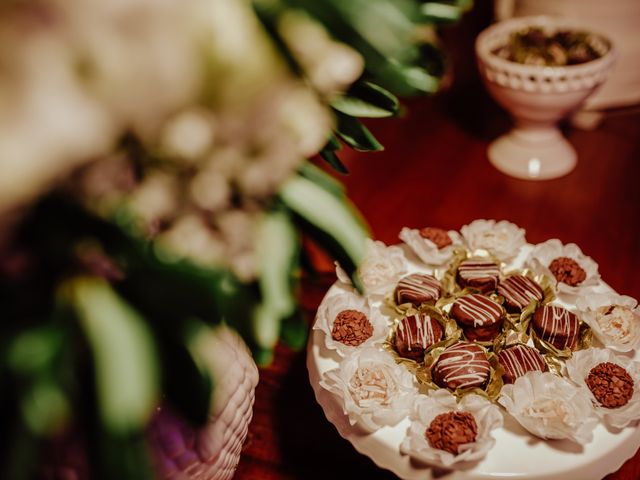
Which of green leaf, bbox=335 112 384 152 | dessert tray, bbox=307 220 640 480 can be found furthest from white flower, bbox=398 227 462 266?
green leaf, bbox=335 112 384 152

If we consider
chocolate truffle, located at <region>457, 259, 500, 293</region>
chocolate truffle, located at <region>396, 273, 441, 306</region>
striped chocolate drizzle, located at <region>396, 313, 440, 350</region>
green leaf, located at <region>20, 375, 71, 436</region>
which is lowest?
chocolate truffle, located at <region>457, 259, 500, 293</region>

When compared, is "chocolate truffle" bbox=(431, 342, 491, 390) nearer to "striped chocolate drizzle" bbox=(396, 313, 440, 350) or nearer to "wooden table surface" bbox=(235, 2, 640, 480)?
"striped chocolate drizzle" bbox=(396, 313, 440, 350)

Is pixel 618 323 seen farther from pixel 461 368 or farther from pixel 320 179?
pixel 320 179

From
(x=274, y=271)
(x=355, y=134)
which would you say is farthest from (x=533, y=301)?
(x=274, y=271)

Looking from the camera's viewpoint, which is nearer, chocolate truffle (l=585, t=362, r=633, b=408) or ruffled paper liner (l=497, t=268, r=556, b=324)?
chocolate truffle (l=585, t=362, r=633, b=408)

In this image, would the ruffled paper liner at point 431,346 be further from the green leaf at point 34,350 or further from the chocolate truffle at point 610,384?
the green leaf at point 34,350

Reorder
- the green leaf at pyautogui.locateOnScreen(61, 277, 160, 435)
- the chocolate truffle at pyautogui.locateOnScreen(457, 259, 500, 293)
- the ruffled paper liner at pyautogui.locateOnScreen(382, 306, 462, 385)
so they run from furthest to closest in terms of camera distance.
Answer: the chocolate truffle at pyautogui.locateOnScreen(457, 259, 500, 293) < the ruffled paper liner at pyautogui.locateOnScreen(382, 306, 462, 385) < the green leaf at pyautogui.locateOnScreen(61, 277, 160, 435)

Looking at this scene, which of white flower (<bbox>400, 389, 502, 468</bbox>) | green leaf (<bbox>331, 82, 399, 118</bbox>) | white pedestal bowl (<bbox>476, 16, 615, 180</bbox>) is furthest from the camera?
white pedestal bowl (<bbox>476, 16, 615, 180</bbox>)

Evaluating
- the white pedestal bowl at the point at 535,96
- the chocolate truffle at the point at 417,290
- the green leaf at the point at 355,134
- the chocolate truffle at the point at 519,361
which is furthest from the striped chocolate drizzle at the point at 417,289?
the white pedestal bowl at the point at 535,96
